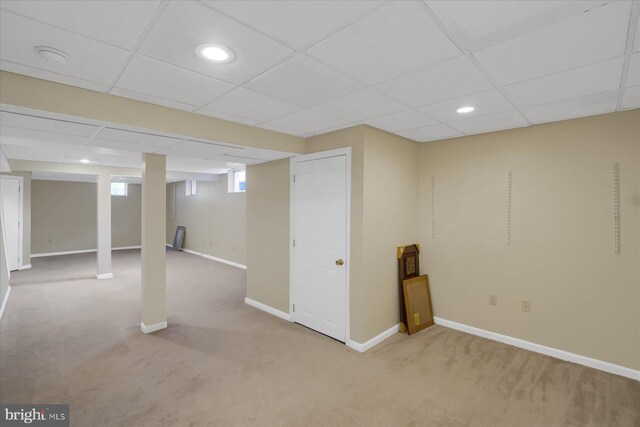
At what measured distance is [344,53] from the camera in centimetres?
171

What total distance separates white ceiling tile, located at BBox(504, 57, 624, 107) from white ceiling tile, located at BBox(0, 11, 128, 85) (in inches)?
104

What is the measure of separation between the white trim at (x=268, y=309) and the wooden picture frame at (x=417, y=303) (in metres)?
1.54

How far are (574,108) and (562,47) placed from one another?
4.55ft

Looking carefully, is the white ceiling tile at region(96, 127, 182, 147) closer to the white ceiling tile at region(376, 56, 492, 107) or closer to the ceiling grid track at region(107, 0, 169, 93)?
the ceiling grid track at region(107, 0, 169, 93)

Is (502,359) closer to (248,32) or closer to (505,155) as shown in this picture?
(505,155)

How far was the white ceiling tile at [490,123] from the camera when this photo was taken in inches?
115

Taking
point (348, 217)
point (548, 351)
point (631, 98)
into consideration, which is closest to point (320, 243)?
point (348, 217)

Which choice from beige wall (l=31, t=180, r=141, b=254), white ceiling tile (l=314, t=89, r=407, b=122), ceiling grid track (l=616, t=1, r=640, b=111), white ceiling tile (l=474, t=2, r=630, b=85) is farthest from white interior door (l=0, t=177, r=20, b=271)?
ceiling grid track (l=616, t=1, r=640, b=111)

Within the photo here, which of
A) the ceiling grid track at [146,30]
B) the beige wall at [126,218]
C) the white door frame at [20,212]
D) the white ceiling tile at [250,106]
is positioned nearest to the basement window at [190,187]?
the beige wall at [126,218]

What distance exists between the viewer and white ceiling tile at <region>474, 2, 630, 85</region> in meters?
1.42

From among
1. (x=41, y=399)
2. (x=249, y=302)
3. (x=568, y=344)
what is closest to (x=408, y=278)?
(x=568, y=344)

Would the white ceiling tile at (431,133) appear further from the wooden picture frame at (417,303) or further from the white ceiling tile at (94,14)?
the white ceiling tile at (94,14)

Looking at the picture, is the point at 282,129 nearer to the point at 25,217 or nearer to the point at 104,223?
the point at 104,223

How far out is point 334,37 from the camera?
1546mm
